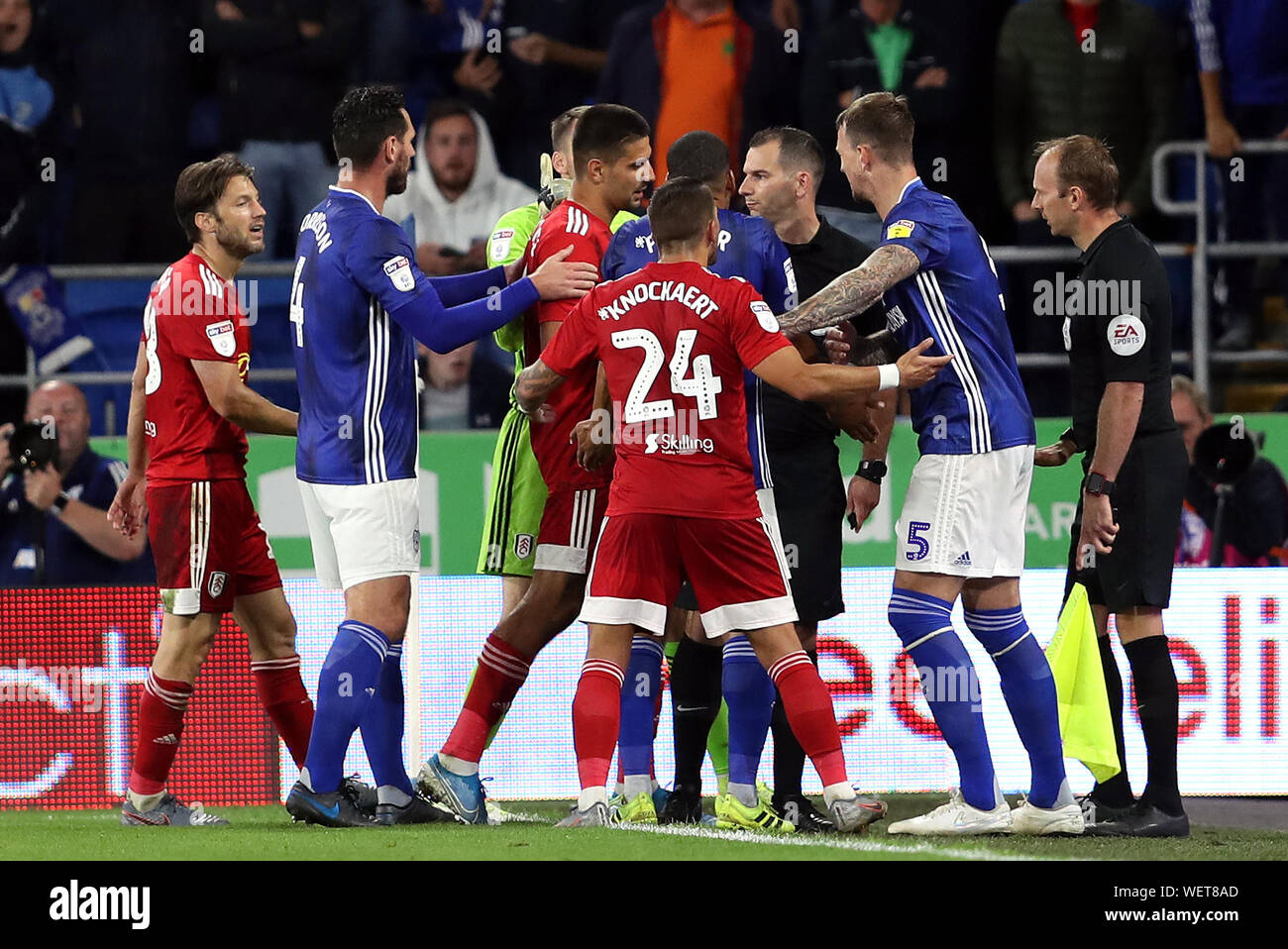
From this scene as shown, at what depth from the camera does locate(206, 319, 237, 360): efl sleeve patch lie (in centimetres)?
609

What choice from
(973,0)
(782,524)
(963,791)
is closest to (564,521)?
(782,524)

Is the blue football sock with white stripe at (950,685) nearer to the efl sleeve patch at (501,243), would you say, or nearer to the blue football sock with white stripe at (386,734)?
the blue football sock with white stripe at (386,734)

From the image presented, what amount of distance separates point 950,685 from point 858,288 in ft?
3.90

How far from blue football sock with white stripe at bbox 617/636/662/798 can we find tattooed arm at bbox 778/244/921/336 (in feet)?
4.04

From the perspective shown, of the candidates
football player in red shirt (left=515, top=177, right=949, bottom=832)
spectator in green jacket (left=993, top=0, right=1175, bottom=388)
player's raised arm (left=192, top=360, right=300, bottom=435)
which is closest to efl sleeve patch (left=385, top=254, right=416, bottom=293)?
football player in red shirt (left=515, top=177, right=949, bottom=832)

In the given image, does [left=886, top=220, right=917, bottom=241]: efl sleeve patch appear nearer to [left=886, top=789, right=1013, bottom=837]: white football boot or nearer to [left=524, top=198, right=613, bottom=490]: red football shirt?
[left=524, top=198, right=613, bottom=490]: red football shirt

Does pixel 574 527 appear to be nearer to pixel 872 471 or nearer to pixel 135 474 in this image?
pixel 872 471

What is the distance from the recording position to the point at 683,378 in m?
5.23

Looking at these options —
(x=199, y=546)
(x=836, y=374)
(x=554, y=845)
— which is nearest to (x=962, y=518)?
(x=836, y=374)

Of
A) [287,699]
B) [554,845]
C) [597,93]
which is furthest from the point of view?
[597,93]

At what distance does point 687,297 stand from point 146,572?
495cm

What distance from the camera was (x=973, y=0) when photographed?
412 inches

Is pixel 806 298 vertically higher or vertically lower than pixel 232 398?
higher

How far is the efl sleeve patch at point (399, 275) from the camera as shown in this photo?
5.61 meters
